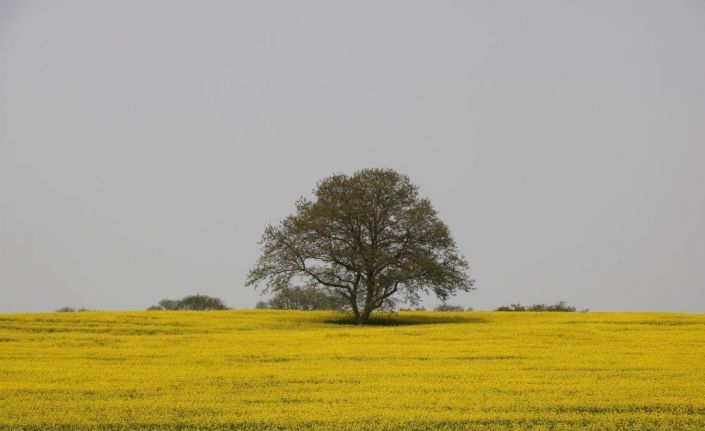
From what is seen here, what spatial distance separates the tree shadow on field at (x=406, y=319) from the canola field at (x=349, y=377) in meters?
7.22

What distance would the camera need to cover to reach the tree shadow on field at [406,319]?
1932 inches

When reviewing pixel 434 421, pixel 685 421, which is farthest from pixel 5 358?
pixel 685 421

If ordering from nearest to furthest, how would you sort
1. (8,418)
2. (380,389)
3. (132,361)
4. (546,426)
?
(546,426) → (8,418) → (380,389) → (132,361)

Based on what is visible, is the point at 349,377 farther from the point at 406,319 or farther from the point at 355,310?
the point at 406,319

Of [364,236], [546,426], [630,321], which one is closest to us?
[546,426]

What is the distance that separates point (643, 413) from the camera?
17906 millimetres

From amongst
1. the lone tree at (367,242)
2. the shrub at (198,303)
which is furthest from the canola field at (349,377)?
the shrub at (198,303)

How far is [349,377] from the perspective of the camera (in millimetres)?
23594

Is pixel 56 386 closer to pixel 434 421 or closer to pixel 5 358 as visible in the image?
pixel 5 358

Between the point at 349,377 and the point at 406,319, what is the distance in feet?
91.9

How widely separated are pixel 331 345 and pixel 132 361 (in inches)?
322

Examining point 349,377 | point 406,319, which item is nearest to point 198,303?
point 406,319

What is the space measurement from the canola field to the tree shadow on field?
284 inches

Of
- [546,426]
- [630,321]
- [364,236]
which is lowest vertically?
[546,426]
